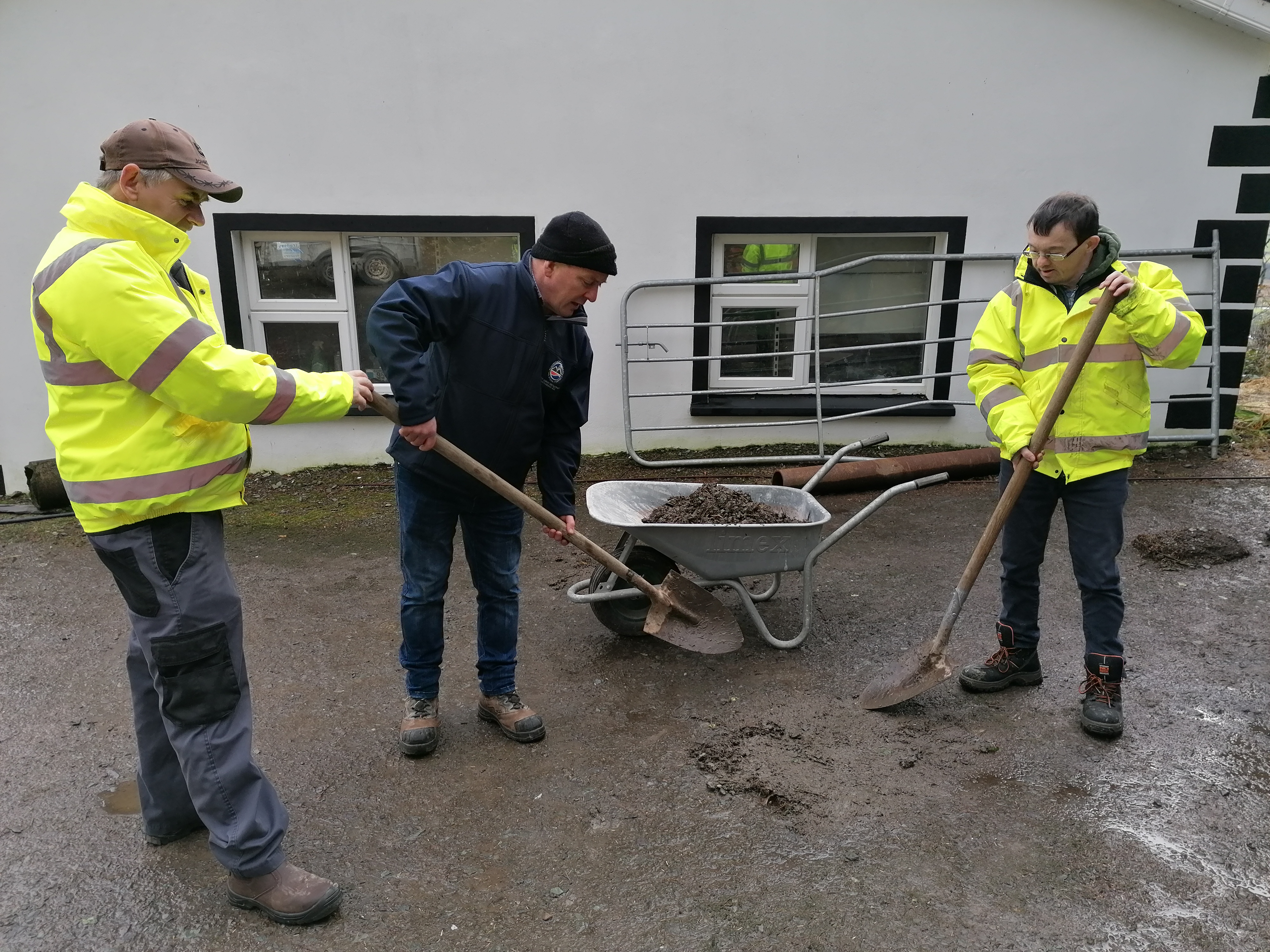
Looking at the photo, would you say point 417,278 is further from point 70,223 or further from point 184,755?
point 184,755

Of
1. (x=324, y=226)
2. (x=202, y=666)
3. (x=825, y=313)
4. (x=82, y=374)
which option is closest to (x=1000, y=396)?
(x=202, y=666)

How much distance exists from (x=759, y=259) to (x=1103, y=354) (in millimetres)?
3793

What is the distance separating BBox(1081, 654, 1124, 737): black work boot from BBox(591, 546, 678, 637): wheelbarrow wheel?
1.68 m

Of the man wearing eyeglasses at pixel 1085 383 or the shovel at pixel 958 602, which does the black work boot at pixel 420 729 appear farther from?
the man wearing eyeglasses at pixel 1085 383

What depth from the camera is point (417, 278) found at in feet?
8.65

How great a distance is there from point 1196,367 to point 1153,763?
181 inches

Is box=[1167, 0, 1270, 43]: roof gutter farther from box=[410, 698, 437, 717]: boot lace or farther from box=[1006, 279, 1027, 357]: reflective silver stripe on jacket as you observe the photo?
box=[410, 698, 437, 717]: boot lace

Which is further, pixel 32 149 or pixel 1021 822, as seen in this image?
pixel 32 149

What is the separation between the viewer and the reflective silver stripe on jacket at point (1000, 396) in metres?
3.19

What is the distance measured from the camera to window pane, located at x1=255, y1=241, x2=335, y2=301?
6.32 m

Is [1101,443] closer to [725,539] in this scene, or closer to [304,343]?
[725,539]

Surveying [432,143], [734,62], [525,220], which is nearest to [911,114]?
[734,62]

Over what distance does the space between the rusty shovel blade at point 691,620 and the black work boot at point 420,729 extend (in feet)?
2.92

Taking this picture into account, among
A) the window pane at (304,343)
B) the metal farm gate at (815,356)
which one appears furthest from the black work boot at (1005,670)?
the window pane at (304,343)
